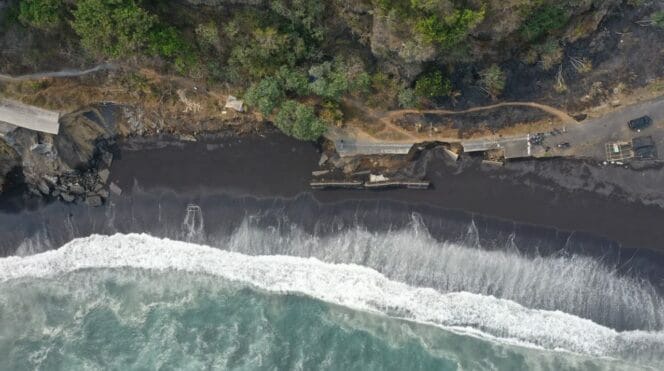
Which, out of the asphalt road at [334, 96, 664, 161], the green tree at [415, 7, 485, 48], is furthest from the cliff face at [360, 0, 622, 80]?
the asphalt road at [334, 96, 664, 161]

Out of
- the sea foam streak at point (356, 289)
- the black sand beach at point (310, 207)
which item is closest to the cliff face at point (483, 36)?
the black sand beach at point (310, 207)

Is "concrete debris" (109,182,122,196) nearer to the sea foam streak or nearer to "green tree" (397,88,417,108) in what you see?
the sea foam streak

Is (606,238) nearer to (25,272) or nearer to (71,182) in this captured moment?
(71,182)

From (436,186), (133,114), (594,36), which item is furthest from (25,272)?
(594,36)

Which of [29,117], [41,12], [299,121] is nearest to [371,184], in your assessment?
[299,121]

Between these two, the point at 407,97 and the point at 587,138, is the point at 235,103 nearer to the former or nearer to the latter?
the point at 407,97
